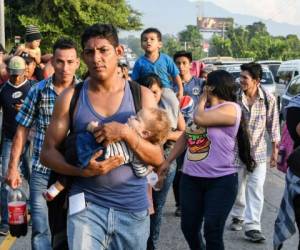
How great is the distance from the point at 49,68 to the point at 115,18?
860 inches

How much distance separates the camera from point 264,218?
25.2 feet

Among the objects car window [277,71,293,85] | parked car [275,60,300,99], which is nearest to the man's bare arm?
parked car [275,60,300,99]

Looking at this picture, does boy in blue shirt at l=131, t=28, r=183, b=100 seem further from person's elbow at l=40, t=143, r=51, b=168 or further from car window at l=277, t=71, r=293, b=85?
car window at l=277, t=71, r=293, b=85

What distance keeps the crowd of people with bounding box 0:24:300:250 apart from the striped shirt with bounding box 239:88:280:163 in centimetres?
1

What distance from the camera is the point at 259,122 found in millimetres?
6730

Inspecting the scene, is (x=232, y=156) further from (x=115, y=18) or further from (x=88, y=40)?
(x=115, y=18)

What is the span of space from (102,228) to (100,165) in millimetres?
396

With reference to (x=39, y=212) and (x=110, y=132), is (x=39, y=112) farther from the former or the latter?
(x=110, y=132)

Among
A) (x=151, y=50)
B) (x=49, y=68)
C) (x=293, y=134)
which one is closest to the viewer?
(x=293, y=134)

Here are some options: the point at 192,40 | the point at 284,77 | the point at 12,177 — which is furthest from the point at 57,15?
the point at 192,40

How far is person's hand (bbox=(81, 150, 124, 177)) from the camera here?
320 cm

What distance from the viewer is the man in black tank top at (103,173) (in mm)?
3342

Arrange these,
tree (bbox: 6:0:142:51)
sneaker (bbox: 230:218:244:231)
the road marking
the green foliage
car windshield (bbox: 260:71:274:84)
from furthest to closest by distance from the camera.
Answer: the green foliage → tree (bbox: 6:0:142:51) → car windshield (bbox: 260:71:274:84) → sneaker (bbox: 230:218:244:231) → the road marking

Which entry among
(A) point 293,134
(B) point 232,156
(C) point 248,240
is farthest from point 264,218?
A: (A) point 293,134
